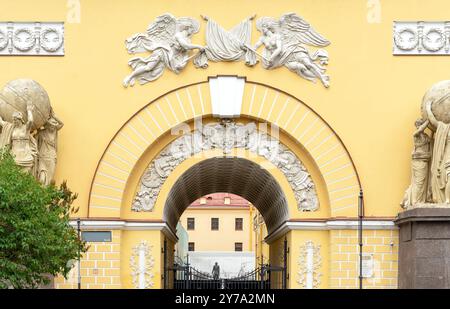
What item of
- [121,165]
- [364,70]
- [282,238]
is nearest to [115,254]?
[121,165]

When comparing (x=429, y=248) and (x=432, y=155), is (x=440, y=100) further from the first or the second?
(x=429, y=248)

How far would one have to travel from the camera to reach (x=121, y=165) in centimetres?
2062

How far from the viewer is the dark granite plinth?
738 inches

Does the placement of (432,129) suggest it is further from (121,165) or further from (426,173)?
(121,165)

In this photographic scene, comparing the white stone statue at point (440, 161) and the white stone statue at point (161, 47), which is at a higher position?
the white stone statue at point (161, 47)

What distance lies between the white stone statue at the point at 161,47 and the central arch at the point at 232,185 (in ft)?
7.54

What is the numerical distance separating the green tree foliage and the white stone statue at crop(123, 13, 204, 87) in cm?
490

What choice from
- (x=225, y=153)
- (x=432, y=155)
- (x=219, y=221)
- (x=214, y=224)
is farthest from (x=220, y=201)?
(x=432, y=155)

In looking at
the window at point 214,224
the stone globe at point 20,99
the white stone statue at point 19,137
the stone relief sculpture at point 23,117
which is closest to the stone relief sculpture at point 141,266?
the stone relief sculpture at point 23,117

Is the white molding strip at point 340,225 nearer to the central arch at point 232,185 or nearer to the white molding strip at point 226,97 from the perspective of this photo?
the central arch at point 232,185

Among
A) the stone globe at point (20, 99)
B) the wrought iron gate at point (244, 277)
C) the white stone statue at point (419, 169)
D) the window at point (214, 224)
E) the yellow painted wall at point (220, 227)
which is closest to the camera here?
the stone globe at point (20, 99)

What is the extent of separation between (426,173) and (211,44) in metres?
5.40

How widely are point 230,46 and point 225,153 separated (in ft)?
7.76

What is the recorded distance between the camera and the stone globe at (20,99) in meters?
19.5
